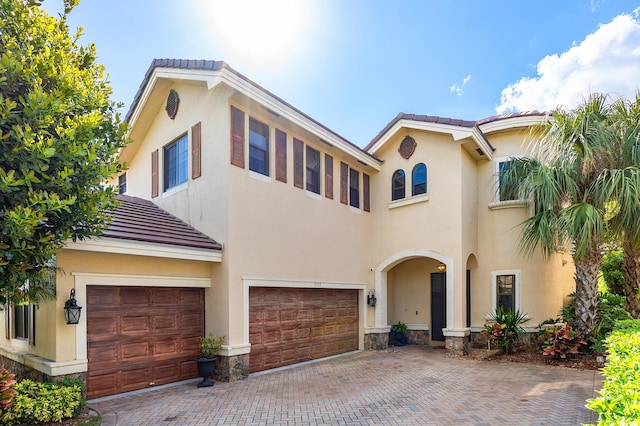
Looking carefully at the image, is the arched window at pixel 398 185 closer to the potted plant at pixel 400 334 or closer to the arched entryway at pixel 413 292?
the arched entryway at pixel 413 292

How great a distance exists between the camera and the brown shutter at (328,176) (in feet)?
39.4

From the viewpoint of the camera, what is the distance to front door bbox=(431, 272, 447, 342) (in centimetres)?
1351

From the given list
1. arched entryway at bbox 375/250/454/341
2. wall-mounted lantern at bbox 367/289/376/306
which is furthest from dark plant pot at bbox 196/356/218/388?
arched entryway at bbox 375/250/454/341

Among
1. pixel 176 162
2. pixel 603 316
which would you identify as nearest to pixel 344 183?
pixel 176 162

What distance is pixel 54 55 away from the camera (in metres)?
5.27

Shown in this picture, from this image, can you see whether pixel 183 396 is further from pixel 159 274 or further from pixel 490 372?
pixel 490 372

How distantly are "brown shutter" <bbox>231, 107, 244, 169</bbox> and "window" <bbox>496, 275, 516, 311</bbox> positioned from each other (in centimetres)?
939

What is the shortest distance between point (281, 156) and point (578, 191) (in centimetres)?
809

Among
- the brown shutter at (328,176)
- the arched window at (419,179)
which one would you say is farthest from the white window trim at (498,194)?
the brown shutter at (328,176)

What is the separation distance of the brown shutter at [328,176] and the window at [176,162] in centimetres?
420

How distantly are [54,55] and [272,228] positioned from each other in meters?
5.90

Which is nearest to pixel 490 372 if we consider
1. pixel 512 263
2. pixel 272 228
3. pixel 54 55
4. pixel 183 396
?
pixel 512 263

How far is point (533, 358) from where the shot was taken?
10.5 metres

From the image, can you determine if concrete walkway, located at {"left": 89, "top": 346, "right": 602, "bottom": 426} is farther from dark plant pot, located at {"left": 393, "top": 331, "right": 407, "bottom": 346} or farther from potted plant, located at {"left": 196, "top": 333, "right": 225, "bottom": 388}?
dark plant pot, located at {"left": 393, "top": 331, "right": 407, "bottom": 346}
